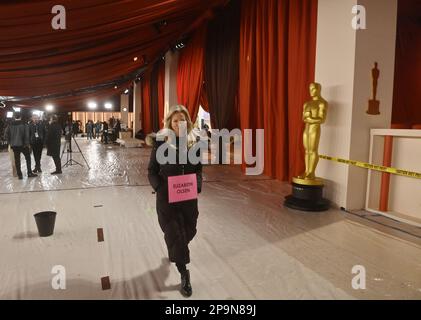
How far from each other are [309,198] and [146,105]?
1261 centimetres

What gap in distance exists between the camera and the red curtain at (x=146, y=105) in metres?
14.8

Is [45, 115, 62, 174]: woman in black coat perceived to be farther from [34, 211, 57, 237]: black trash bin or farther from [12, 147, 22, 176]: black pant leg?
[34, 211, 57, 237]: black trash bin

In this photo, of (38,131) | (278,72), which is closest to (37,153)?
(38,131)

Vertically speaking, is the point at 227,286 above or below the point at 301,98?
below

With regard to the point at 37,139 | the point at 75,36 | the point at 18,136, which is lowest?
the point at 37,139

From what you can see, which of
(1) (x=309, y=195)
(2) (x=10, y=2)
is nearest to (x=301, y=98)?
(1) (x=309, y=195)

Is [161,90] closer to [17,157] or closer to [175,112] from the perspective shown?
[17,157]

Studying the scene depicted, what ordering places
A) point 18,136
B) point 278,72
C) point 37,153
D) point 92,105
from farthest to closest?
point 92,105
point 37,153
point 18,136
point 278,72

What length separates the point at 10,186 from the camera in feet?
17.5

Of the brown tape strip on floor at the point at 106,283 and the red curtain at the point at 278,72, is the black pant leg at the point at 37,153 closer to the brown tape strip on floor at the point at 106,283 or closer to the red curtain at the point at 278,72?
the red curtain at the point at 278,72

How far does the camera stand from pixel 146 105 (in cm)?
1570

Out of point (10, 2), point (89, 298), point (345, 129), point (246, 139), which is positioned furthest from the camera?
point (246, 139)

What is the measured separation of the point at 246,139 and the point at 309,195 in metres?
2.72
